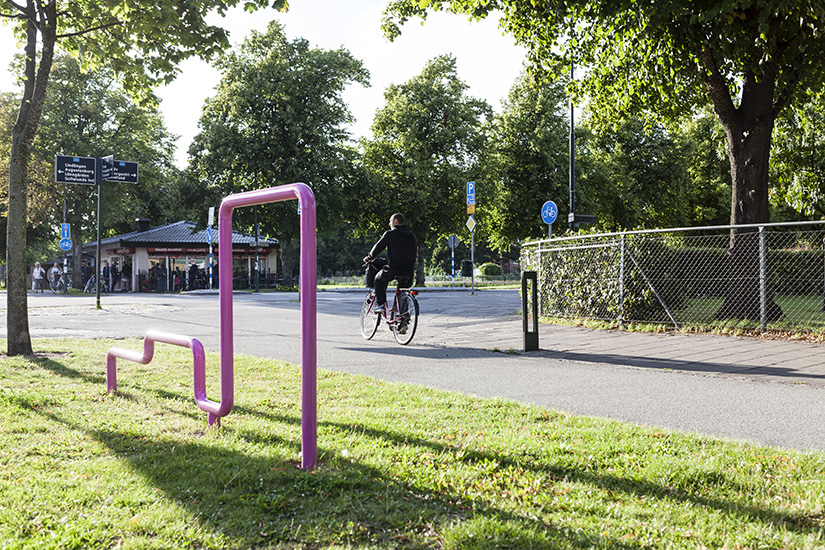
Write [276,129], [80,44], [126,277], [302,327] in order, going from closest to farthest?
1. [302,327]
2. [80,44]
3. [276,129]
4. [126,277]

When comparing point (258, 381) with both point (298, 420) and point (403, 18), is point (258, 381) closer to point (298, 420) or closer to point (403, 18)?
point (298, 420)

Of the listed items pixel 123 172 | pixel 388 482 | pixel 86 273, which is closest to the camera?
pixel 388 482

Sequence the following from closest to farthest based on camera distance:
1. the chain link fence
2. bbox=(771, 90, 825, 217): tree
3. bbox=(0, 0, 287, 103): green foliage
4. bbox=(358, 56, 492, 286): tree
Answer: bbox=(0, 0, 287, 103): green foliage
the chain link fence
bbox=(771, 90, 825, 217): tree
bbox=(358, 56, 492, 286): tree

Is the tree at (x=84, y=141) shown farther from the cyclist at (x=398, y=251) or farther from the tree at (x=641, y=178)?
the cyclist at (x=398, y=251)

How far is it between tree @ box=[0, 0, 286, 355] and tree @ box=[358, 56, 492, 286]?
29840 mm

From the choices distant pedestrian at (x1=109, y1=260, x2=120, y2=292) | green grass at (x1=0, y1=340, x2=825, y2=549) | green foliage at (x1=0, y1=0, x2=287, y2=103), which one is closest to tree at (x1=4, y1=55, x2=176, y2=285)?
distant pedestrian at (x1=109, y1=260, x2=120, y2=292)

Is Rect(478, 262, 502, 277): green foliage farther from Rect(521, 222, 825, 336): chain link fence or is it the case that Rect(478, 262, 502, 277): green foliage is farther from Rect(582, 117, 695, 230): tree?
Rect(521, 222, 825, 336): chain link fence

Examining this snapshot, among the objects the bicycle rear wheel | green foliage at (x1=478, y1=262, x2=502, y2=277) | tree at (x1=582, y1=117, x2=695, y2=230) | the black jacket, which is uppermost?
tree at (x1=582, y1=117, x2=695, y2=230)

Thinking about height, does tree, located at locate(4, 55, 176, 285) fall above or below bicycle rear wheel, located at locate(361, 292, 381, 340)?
above

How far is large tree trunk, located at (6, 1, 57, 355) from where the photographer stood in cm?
846

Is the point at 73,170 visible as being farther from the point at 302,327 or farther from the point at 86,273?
the point at 86,273

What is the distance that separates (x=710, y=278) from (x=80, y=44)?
10626 millimetres

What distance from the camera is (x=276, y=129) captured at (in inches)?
1439

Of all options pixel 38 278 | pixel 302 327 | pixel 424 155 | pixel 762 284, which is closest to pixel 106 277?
pixel 38 278
